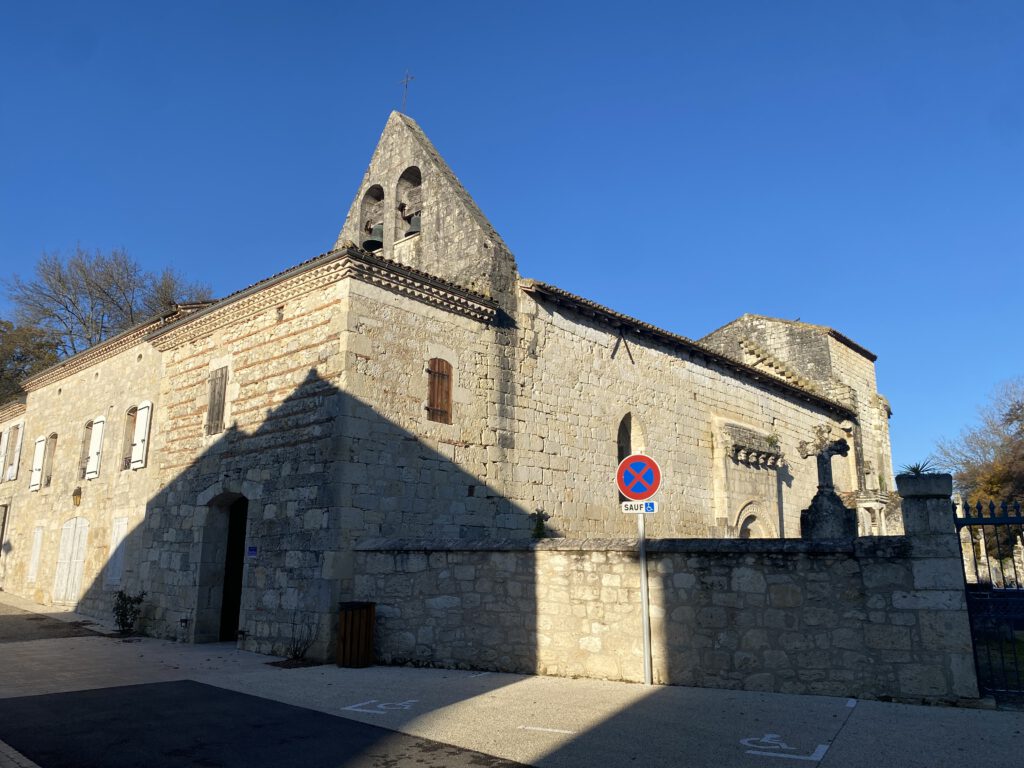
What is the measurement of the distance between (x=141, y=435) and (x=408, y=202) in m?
7.49

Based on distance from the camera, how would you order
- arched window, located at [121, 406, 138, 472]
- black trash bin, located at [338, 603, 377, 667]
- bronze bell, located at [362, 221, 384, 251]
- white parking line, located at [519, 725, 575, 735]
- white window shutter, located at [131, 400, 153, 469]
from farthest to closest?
1. bronze bell, located at [362, 221, 384, 251]
2. arched window, located at [121, 406, 138, 472]
3. white window shutter, located at [131, 400, 153, 469]
4. black trash bin, located at [338, 603, 377, 667]
5. white parking line, located at [519, 725, 575, 735]

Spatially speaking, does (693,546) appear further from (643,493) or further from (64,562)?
(64,562)

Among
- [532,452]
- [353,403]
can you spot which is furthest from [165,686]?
[532,452]

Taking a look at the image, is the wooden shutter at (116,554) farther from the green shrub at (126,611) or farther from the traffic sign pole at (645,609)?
the traffic sign pole at (645,609)

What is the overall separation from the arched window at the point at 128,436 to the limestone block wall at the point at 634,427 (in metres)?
9.06

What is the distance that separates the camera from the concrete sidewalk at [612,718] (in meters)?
4.65

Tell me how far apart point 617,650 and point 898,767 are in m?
3.23

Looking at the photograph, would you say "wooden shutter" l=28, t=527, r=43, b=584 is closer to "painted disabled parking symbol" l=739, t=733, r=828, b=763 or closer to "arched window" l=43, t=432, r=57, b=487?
"arched window" l=43, t=432, r=57, b=487

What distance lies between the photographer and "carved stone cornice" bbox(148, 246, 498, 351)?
10.5 meters

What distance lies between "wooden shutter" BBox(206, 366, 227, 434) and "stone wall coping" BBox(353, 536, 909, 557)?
16.1 feet

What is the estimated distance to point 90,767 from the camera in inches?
182

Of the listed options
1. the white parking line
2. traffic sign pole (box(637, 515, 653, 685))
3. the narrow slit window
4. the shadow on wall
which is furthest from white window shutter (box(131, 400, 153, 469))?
the white parking line

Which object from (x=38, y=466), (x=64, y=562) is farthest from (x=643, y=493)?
(x=38, y=466)

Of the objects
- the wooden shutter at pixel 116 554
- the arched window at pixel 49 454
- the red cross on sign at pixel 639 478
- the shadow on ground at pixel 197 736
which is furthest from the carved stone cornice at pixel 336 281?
the arched window at pixel 49 454
